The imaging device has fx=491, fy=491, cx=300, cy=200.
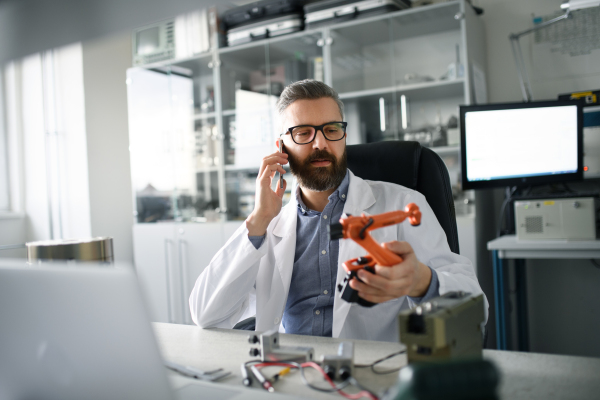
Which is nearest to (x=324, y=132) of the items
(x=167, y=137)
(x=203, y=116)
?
(x=203, y=116)

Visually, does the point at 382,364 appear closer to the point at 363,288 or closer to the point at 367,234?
the point at 363,288

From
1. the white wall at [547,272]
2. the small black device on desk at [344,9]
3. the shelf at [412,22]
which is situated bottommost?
the white wall at [547,272]

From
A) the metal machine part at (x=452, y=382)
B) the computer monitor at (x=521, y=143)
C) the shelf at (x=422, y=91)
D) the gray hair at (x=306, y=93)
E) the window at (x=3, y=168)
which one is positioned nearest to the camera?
the metal machine part at (x=452, y=382)

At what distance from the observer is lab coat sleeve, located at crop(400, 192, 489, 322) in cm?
123

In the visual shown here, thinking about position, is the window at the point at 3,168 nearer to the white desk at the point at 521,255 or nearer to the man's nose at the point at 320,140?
the man's nose at the point at 320,140

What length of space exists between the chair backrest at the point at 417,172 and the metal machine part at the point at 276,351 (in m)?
0.69

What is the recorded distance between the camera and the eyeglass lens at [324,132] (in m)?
1.57

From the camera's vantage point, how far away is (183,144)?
3484mm

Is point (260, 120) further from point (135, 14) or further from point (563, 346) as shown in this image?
point (135, 14)

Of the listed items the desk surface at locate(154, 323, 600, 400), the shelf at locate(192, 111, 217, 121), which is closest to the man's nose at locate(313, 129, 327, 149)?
the desk surface at locate(154, 323, 600, 400)

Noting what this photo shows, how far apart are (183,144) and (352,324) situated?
2.43 m

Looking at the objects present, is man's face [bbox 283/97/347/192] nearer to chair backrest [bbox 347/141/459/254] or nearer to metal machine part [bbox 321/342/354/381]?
chair backrest [bbox 347/141/459/254]

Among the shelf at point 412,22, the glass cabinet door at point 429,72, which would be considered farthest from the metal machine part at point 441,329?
the shelf at point 412,22

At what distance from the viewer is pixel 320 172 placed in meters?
1.58
